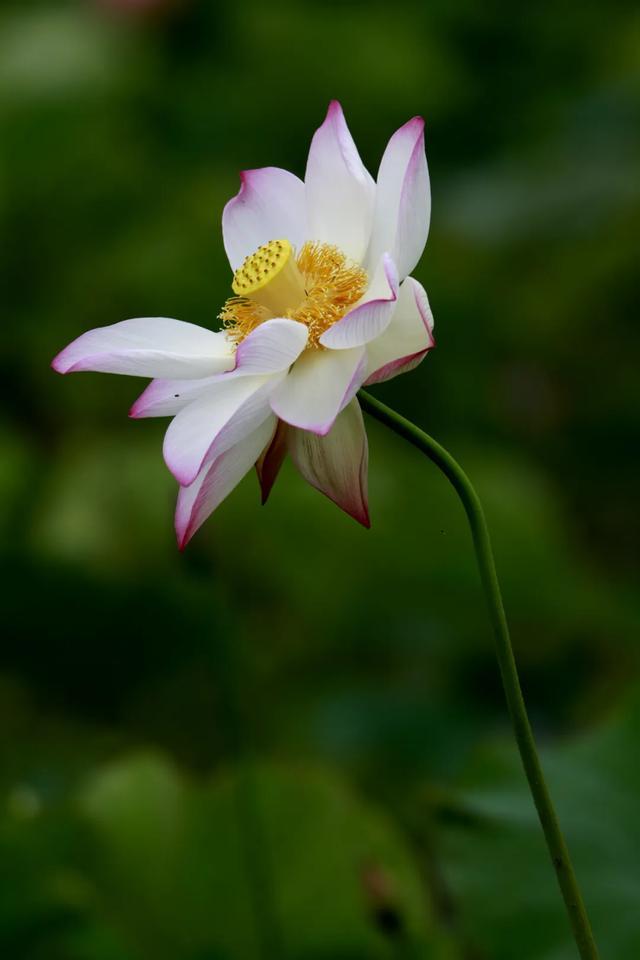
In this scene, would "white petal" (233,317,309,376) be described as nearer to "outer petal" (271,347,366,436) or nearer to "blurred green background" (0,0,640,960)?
"outer petal" (271,347,366,436)

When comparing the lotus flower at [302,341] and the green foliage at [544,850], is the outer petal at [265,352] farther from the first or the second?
the green foliage at [544,850]

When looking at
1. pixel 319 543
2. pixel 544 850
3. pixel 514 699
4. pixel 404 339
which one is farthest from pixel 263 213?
pixel 319 543

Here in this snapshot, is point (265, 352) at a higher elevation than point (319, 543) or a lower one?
higher

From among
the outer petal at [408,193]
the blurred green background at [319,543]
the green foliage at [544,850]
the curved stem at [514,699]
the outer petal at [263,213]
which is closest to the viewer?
the curved stem at [514,699]

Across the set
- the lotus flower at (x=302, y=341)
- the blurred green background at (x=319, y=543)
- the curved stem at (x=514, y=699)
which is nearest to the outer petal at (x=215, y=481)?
the lotus flower at (x=302, y=341)

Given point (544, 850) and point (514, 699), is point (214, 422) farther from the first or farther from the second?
point (544, 850)

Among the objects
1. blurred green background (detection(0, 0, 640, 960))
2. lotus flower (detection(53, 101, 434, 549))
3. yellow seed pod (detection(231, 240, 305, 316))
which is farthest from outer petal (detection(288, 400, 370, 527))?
blurred green background (detection(0, 0, 640, 960))

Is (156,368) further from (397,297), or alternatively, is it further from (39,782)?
(39,782)
